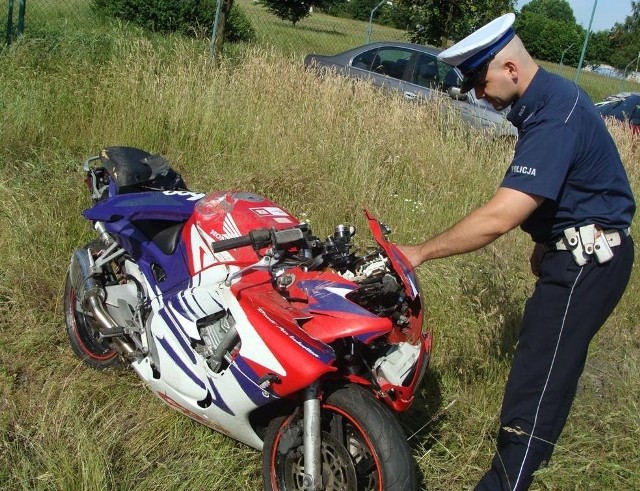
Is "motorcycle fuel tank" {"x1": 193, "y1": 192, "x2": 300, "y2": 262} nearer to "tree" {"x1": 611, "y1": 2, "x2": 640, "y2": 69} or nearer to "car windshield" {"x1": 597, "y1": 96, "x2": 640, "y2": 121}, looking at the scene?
"car windshield" {"x1": 597, "y1": 96, "x2": 640, "y2": 121}

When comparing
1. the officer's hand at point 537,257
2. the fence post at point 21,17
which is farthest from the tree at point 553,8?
the officer's hand at point 537,257

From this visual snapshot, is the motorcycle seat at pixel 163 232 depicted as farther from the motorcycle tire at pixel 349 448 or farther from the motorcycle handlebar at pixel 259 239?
the motorcycle tire at pixel 349 448

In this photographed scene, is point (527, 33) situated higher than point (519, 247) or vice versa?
point (527, 33)

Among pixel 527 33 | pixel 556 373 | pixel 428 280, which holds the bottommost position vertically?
pixel 428 280

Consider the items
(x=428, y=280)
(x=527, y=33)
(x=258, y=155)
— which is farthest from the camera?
A: (x=527, y=33)

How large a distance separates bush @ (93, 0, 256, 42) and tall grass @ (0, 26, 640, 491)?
789cm

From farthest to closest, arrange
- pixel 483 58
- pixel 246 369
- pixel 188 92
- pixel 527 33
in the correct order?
pixel 527 33
pixel 188 92
pixel 483 58
pixel 246 369

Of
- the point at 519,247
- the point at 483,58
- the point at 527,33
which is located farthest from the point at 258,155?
the point at 527,33

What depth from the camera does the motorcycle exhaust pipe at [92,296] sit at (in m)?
3.17

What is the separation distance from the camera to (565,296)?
2676mm

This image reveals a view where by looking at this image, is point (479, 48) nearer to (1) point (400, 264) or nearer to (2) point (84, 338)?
(1) point (400, 264)

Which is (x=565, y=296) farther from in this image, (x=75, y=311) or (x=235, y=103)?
(x=235, y=103)

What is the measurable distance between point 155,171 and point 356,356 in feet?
6.08

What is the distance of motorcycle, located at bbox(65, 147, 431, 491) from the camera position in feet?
7.43
